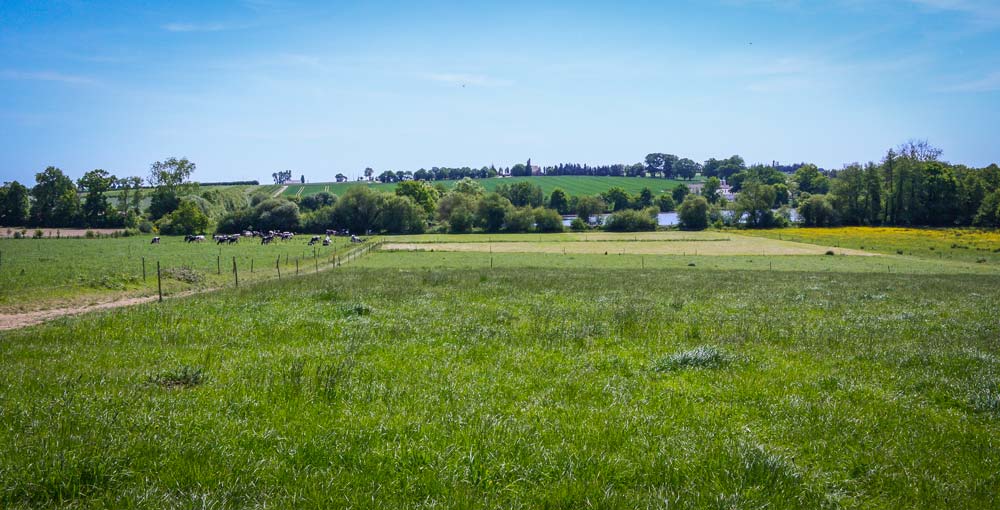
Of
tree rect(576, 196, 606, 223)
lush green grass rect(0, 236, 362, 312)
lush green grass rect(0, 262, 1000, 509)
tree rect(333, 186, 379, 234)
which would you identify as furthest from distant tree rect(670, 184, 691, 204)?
lush green grass rect(0, 262, 1000, 509)

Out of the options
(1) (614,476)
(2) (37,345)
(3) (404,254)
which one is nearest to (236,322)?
(2) (37,345)

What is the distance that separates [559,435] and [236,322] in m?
11.8

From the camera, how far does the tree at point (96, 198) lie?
113312 millimetres

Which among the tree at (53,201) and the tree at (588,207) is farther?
the tree at (588,207)

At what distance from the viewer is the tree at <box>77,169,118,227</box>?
11331 cm

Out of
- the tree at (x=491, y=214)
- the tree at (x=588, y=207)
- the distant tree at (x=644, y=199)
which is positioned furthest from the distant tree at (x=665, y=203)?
the tree at (x=491, y=214)

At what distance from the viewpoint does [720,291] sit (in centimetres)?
2586

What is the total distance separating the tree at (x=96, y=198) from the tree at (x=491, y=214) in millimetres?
81753

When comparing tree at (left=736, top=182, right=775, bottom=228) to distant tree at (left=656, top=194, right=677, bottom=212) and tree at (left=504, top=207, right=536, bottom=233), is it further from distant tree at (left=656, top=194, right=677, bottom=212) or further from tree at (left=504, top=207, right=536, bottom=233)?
tree at (left=504, top=207, right=536, bottom=233)

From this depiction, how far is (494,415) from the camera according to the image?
7746mm

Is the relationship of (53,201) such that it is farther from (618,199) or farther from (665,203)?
(665,203)

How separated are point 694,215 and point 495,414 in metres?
132

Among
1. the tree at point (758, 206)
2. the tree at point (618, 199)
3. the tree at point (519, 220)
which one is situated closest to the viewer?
the tree at point (519, 220)

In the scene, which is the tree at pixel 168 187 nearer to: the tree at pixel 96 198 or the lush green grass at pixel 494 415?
the tree at pixel 96 198
